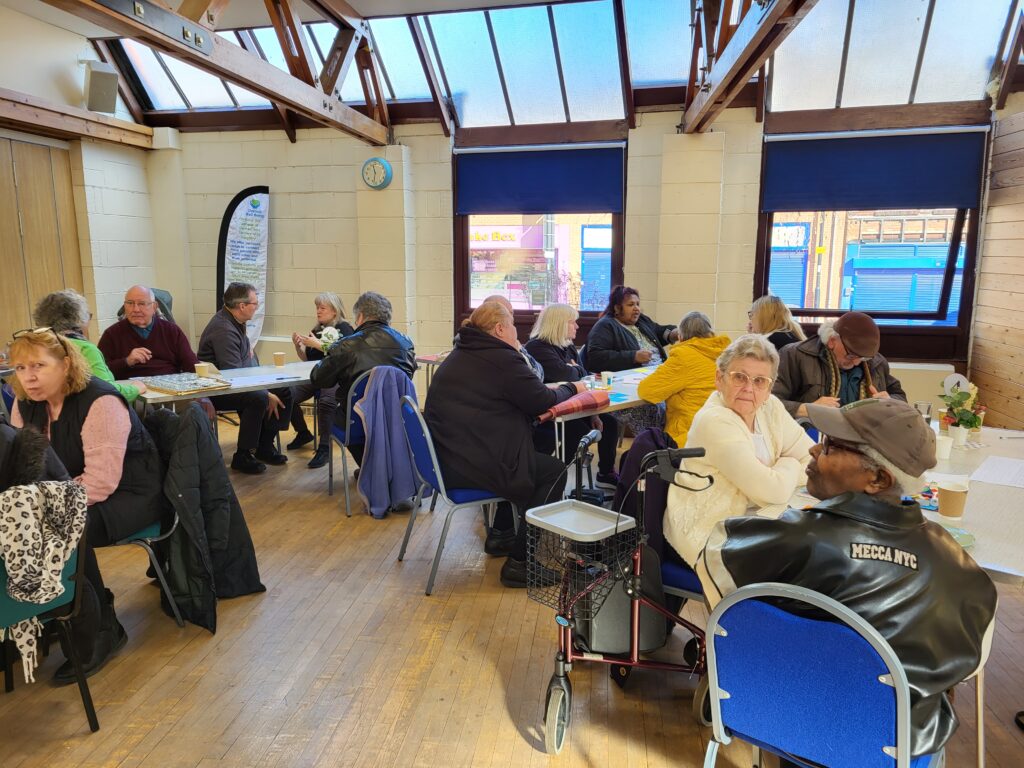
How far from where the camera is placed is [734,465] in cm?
209

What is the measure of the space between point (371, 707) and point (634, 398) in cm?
208

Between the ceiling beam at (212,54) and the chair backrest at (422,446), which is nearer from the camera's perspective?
the chair backrest at (422,446)

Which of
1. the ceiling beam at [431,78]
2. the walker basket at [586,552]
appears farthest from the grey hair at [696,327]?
the ceiling beam at [431,78]

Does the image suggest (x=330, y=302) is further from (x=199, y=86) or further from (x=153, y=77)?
(x=153, y=77)

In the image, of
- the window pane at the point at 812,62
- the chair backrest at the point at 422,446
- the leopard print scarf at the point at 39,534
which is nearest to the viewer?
the leopard print scarf at the point at 39,534

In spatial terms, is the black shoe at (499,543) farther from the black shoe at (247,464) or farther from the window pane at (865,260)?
the window pane at (865,260)

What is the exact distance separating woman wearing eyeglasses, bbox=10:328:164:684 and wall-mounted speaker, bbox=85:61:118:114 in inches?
182

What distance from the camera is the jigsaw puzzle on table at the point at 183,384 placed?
13.0ft

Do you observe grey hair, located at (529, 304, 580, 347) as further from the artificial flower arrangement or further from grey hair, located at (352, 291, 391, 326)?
the artificial flower arrangement

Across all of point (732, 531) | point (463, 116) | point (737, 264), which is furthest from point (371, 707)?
point (463, 116)

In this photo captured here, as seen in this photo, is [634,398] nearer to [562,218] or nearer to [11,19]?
[562,218]

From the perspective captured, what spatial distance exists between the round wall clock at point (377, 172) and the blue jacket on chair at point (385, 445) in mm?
3137

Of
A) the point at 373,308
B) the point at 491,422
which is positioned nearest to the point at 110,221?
the point at 373,308

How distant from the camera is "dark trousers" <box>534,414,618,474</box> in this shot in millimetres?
4125
